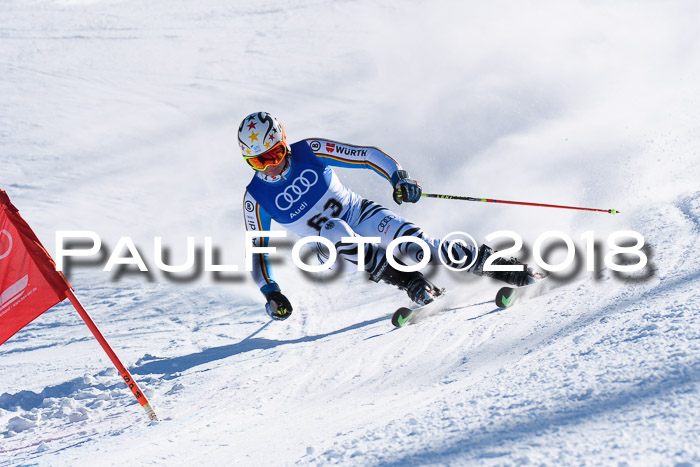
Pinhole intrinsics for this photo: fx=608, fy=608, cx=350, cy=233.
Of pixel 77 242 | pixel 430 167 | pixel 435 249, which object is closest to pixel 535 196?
pixel 430 167

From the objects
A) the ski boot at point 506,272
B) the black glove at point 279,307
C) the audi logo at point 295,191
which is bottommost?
the black glove at point 279,307

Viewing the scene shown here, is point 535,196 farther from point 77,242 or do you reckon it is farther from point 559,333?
point 77,242

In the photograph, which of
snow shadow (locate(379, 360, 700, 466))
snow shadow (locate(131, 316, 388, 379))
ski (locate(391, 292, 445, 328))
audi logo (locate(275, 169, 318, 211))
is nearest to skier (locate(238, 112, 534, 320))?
audi logo (locate(275, 169, 318, 211))

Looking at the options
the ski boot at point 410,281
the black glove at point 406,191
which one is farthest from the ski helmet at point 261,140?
the ski boot at point 410,281

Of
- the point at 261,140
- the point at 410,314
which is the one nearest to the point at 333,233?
the point at 261,140

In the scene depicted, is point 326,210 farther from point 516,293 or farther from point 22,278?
point 22,278

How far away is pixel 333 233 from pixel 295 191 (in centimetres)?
46

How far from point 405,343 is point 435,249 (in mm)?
720

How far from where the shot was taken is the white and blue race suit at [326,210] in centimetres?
446

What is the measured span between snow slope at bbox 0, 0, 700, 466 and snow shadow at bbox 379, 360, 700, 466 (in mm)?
10

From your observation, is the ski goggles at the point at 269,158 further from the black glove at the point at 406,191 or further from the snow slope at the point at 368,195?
the snow slope at the point at 368,195

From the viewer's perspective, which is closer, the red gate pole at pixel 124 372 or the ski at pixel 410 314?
the red gate pole at pixel 124 372

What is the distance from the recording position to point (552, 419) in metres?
1.91

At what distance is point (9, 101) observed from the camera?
1543 cm
